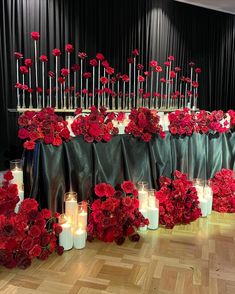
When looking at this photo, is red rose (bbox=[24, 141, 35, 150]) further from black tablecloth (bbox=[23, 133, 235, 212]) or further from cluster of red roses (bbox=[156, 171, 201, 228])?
cluster of red roses (bbox=[156, 171, 201, 228])

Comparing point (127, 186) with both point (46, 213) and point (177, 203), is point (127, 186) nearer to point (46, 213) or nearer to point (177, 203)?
point (177, 203)

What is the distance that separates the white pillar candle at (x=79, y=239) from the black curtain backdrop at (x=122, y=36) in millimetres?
2495

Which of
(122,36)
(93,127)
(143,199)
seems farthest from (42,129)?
(122,36)

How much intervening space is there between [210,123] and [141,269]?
1610 millimetres

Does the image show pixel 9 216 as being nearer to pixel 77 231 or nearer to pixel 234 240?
pixel 77 231

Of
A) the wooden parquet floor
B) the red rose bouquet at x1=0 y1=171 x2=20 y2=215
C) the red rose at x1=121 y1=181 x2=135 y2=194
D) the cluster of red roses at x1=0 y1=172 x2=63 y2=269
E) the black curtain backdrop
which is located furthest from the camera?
the black curtain backdrop

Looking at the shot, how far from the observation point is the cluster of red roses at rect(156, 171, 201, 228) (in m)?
2.59

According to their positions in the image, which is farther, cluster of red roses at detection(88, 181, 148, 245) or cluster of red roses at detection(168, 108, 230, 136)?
cluster of red roses at detection(168, 108, 230, 136)

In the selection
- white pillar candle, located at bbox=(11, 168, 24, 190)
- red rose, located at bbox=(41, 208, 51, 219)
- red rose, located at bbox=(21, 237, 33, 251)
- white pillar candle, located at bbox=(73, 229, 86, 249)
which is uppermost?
white pillar candle, located at bbox=(11, 168, 24, 190)

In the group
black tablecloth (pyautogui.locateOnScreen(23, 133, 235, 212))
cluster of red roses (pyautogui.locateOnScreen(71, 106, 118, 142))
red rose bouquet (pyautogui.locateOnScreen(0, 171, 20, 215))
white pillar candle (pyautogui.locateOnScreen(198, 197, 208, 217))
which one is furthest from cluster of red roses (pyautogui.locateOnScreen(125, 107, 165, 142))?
red rose bouquet (pyautogui.locateOnScreen(0, 171, 20, 215))

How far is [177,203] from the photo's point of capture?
2.64 meters

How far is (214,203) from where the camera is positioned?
2969 millimetres

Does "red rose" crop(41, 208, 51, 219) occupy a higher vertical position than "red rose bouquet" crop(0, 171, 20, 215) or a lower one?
lower

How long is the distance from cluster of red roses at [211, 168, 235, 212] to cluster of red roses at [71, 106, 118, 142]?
1216mm
